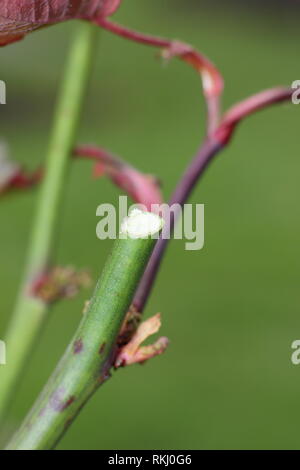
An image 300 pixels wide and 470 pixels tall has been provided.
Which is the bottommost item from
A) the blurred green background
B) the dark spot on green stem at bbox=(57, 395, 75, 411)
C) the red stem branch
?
the dark spot on green stem at bbox=(57, 395, 75, 411)

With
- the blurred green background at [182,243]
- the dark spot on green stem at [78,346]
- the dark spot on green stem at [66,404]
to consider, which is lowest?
the dark spot on green stem at [66,404]

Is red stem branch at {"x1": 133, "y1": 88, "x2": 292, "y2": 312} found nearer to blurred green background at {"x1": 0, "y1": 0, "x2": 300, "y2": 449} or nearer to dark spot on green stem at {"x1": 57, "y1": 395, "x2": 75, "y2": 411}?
dark spot on green stem at {"x1": 57, "y1": 395, "x2": 75, "y2": 411}

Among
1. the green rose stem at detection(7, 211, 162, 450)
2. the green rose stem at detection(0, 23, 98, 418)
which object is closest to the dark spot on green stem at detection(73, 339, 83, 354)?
the green rose stem at detection(7, 211, 162, 450)

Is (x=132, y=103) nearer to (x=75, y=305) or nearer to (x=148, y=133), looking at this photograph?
(x=148, y=133)

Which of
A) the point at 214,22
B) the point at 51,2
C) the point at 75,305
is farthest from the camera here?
the point at 214,22

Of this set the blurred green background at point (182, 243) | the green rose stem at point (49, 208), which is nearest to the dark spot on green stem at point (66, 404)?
the green rose stem at point (49, 208)

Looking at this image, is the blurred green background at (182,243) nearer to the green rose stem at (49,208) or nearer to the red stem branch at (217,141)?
the green rose stem at (49,208)

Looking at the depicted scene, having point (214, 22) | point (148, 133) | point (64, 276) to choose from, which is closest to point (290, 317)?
point (148, 133)
